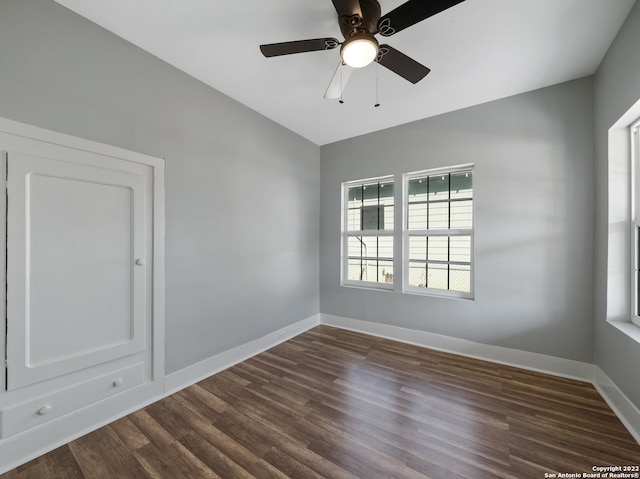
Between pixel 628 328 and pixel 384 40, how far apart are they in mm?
2926

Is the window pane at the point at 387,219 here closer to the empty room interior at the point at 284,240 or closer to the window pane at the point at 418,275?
the empty room interior at the point at 284,240

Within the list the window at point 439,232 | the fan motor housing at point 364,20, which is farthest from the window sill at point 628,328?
the fan motor housing at point 364,20

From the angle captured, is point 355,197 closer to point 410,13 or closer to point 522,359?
point 410,13

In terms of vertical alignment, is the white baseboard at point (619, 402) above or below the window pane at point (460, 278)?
below

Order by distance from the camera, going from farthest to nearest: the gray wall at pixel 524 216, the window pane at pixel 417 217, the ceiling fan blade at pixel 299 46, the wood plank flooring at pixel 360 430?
the window pane at pixel 417 217 < the gray wall at pixel 524 216 < the ceiling fan blade at pixel 299 46 < the wood plank flooring at pixel 360 430

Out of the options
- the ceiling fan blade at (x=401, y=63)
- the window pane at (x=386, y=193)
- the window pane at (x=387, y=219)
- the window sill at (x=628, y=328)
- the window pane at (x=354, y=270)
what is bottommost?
the window sill at (x=628, y=328)

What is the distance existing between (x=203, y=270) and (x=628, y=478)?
128 inches

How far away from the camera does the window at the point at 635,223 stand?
201 cm

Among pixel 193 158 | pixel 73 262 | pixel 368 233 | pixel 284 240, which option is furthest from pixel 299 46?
pixel 368 233

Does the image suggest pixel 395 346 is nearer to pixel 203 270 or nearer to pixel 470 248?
pixel 470 248

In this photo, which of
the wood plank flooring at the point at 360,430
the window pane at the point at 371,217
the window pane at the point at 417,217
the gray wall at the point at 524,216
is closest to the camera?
the wood plank flooring at the point at 360,430

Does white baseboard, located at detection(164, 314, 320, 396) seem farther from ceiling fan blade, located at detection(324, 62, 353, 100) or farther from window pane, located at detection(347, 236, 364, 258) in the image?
ceiling fan blade, located at detection(324, 62, 353, 100)

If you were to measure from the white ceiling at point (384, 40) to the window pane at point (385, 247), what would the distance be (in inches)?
67.7

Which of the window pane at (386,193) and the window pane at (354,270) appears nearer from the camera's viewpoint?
the window pane at (386,193)
